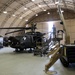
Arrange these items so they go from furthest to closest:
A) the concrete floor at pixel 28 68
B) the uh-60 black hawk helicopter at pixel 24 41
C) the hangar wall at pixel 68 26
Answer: the hangar wall at pixel 68 26, the uh-60 black hawk helicopter at pixel 24 41, the concrete floor at pixel 28 68

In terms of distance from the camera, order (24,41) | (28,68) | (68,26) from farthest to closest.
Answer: (68,26)
(24,41)
(28,68)

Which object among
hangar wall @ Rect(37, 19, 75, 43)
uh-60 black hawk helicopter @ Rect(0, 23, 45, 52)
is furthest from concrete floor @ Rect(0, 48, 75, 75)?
hangar wall @ Rect(37, 19, 75, 43)

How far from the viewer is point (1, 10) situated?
14.9 meters

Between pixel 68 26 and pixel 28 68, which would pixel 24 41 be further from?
pixel 68 26

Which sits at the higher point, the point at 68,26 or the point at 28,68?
the point at 68,26

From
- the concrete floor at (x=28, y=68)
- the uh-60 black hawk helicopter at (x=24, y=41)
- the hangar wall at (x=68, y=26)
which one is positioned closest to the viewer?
the concrete floor at (x=28, y=68)

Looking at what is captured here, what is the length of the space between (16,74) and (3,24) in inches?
538

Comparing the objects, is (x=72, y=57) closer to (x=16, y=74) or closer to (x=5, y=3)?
(x=16, y=74)

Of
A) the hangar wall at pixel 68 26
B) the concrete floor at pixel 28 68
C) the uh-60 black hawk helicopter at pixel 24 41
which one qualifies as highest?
the hangar wall at pixel 68 26

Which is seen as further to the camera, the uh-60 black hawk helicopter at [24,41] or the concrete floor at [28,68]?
the uh-60 black hawk helicopter at [24,41]

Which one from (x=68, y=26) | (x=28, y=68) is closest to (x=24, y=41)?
(x=28, y=68)

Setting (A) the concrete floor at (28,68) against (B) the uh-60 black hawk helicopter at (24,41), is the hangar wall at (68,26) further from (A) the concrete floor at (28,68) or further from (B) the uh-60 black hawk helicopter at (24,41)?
(A) the concrete floor at (28,68)

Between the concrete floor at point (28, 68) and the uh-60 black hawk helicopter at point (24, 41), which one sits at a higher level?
the uh-60 black hawk helicopter at point (24, 41)

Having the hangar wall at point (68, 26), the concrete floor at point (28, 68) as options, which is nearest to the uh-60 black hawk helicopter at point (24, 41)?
the concrete floor at point (28, 68)
